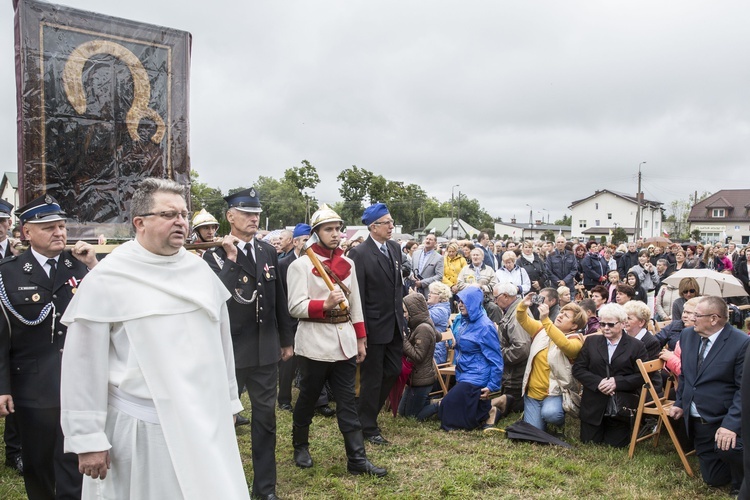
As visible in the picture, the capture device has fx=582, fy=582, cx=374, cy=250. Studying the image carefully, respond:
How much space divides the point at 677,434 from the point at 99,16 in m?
6.25

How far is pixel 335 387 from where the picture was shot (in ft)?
16.4

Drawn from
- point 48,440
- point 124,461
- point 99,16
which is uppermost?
point 99,16

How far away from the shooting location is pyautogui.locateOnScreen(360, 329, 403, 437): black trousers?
221 inches

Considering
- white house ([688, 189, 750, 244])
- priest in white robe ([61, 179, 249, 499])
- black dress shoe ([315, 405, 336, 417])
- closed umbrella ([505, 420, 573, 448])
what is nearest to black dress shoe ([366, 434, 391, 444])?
black dress shoe ([315, 405, 336, 417])

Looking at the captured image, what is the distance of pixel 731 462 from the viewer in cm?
468

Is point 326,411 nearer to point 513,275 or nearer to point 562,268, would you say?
point 513,275

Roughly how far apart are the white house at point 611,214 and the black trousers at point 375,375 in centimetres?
8125

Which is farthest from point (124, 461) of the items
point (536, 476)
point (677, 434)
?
point (677, 434)

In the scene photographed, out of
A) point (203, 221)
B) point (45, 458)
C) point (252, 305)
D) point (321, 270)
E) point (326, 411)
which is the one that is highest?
point (203, 221)

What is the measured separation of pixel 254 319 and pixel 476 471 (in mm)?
2397

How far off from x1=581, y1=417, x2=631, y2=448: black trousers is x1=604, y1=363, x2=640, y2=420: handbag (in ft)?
0.35

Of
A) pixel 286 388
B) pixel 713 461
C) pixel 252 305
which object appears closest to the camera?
pixel 252 305

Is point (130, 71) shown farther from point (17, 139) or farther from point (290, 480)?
point (290, 480)

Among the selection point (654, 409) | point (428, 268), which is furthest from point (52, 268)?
point (428, 268)
